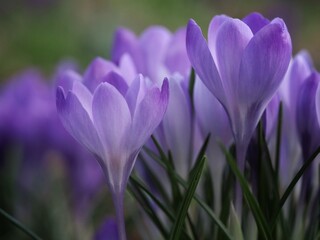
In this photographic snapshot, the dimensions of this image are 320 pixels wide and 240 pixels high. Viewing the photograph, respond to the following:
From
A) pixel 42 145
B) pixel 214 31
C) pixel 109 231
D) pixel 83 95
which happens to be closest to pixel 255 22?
pixel 214 31

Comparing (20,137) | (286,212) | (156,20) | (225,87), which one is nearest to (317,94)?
(225,87)

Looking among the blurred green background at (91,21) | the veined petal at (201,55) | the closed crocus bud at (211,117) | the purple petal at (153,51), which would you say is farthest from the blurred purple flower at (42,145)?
the blurred green background at (91,21)

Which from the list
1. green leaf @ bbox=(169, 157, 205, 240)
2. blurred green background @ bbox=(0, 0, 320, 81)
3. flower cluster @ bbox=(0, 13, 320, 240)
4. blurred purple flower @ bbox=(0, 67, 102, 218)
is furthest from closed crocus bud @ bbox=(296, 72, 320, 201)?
blurred green background @ bbox=(0, 0, 320, 81)

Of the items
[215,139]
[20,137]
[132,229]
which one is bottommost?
[132,229]

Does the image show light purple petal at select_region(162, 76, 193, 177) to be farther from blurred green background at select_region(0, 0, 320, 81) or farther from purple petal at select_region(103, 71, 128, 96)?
blurred green background at select_region(0, 0, 320, 81)

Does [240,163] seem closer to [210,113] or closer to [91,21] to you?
[210,113]

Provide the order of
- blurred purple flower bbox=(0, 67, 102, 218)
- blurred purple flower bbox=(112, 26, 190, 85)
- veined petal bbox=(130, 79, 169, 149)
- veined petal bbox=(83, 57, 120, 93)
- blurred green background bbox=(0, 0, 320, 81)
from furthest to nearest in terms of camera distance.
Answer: blurred green background bbox=(0, 0, 320, 81), blurred purple flower bbox=(0, 67, 102, 218), blurred purple flower bbox=(112, 26, 190, 85), veined petal bbox=(83, 57, 120, 93), veined petal bbox=(130, 79, 169, 149)

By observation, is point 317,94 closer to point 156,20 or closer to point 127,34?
point 127,34
